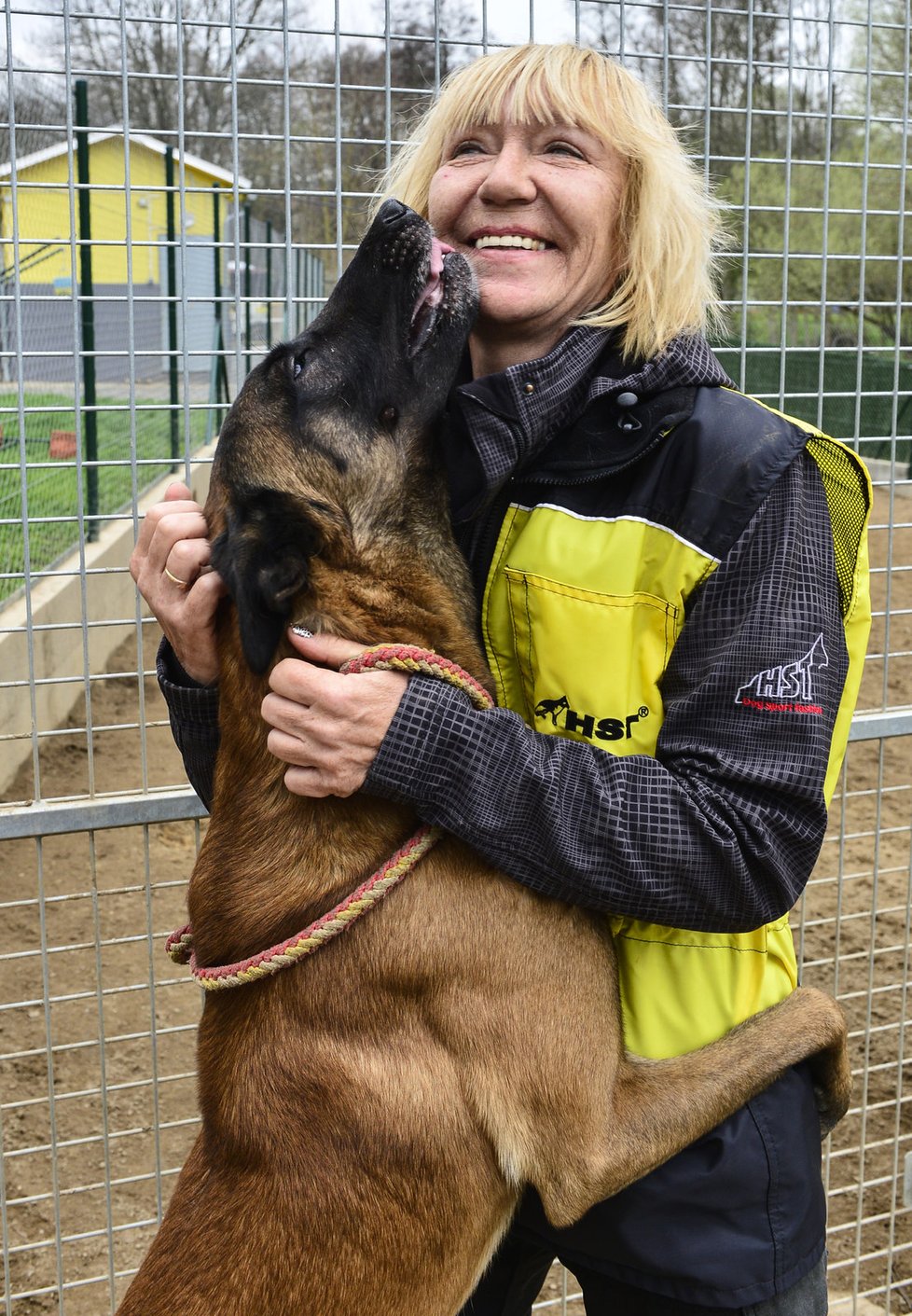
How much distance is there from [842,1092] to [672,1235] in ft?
1.48

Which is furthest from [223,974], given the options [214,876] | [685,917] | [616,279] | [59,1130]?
[59,1130]

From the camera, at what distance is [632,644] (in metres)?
1.75

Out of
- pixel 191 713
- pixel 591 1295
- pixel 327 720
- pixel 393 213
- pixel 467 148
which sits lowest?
pixel 591 1295

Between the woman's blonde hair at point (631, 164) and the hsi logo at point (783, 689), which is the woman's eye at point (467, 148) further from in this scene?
the hsi logo at point (783, 689)

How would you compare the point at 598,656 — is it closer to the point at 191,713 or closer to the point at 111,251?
the point at 191,713

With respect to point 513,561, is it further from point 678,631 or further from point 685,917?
point 685,917

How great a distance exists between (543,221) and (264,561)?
0.72 metres

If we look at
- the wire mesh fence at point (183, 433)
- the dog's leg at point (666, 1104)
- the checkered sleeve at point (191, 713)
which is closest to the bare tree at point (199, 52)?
the wire mesh fence at point (183, 433)

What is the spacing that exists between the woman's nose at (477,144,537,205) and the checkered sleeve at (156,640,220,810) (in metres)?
0.97

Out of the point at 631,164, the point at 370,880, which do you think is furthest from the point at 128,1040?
the point at 631,164

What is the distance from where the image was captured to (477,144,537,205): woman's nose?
6.25 ft

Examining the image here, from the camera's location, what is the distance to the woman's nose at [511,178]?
190 cm

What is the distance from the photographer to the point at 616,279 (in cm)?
199

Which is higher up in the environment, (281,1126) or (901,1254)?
(281,1126)
